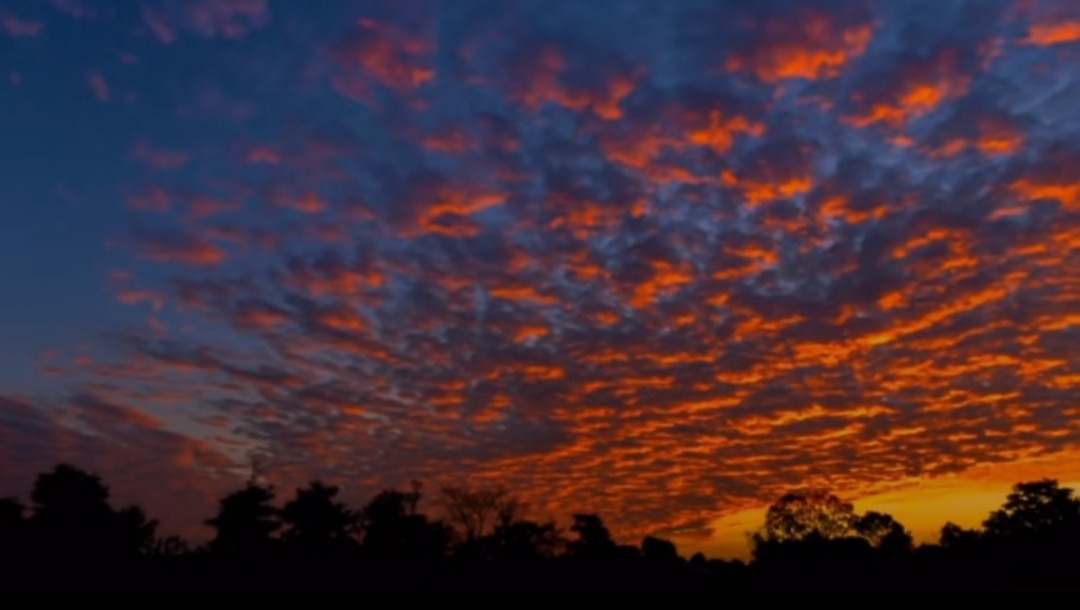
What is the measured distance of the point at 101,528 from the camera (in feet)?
194

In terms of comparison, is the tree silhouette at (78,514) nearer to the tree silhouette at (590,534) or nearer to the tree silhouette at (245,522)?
the tree silhouette at (245,522)

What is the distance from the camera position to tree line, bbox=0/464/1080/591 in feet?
100

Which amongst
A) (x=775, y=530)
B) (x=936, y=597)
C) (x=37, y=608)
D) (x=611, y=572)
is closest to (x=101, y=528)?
(x=611, y=572)

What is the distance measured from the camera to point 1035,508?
98188 mm

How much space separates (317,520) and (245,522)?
21.8 feet

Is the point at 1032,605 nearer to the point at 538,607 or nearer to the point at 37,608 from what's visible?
the point at 538,607

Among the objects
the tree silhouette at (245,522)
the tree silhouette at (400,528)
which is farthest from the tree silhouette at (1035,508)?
the tree silhouette at (245,522)

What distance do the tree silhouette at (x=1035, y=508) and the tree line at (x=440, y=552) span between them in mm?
174

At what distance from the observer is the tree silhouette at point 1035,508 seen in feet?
312

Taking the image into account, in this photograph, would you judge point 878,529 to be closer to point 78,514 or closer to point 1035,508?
point 1035,508

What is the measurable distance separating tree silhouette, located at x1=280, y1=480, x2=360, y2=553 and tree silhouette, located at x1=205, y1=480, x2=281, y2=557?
1.60m

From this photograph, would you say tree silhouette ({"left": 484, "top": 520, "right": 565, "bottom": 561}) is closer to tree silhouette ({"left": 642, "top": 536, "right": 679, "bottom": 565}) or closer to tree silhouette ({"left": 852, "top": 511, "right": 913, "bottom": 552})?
tree silhouette ({"left": 642, "top": 536, "right": 679, "bottom": 565})

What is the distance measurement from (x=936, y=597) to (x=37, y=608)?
25.4 ft

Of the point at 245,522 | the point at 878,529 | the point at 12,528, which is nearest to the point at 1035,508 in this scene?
the point at 878,529
